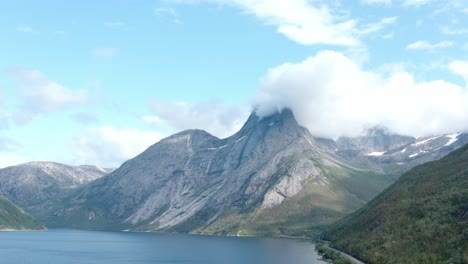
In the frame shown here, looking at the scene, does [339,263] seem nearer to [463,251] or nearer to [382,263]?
[382,263]

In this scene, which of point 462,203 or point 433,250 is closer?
point 433,250

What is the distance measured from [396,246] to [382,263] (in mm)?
11761

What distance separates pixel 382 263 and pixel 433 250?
21.1 metres

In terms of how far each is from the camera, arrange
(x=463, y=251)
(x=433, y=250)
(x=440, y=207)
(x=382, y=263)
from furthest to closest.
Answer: (x=440, y=207) < (x=382, y=263) < (x=433, y=250) < (x=463, y=251)

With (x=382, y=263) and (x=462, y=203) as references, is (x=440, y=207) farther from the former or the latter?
(x=382, y=263)

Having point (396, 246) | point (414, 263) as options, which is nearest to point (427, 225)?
point (396, 246)

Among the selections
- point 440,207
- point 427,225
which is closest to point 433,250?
point 427,225

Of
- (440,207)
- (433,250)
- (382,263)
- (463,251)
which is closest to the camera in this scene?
(463,251)

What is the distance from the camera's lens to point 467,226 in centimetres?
16900

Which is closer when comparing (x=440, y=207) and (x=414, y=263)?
(x=414, y=263)

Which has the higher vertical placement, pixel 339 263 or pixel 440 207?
pixel 440 207

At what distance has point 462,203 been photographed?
191 m

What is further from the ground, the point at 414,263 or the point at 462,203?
the point at 462,203

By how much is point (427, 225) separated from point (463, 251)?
37.0 meters
